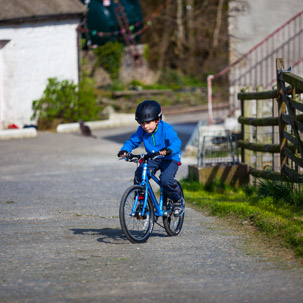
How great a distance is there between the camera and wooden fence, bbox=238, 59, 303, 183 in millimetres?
8828

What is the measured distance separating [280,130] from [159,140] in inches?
118

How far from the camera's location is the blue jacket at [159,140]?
712cm

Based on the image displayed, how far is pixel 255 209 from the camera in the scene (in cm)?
834

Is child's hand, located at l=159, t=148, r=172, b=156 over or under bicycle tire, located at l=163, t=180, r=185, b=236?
over

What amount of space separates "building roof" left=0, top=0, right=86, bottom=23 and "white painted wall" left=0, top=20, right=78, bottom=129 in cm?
32

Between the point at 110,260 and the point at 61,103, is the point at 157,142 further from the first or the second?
the point at 61,103

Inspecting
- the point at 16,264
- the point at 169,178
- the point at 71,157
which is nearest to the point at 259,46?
the point at 71,157

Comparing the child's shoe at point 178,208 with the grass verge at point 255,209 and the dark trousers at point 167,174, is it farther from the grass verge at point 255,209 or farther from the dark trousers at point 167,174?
the grass verge at point 255,209

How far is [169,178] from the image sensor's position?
7207 millimetres

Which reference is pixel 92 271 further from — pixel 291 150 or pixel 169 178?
pixel 291 150

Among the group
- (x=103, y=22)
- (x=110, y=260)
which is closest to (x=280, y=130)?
(x=110, y=260)

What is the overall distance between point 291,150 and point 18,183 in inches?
197

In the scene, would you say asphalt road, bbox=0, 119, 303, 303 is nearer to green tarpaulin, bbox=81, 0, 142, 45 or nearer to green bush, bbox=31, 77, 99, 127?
green bush, bbox=31, 77, 99, 127

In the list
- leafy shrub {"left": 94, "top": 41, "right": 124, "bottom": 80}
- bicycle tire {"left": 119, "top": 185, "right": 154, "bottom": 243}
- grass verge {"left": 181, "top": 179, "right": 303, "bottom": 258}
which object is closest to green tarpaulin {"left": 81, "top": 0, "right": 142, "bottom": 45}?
leafy shrub {"left": 94, "top": 41, "right": 124, "bottom": 80}
